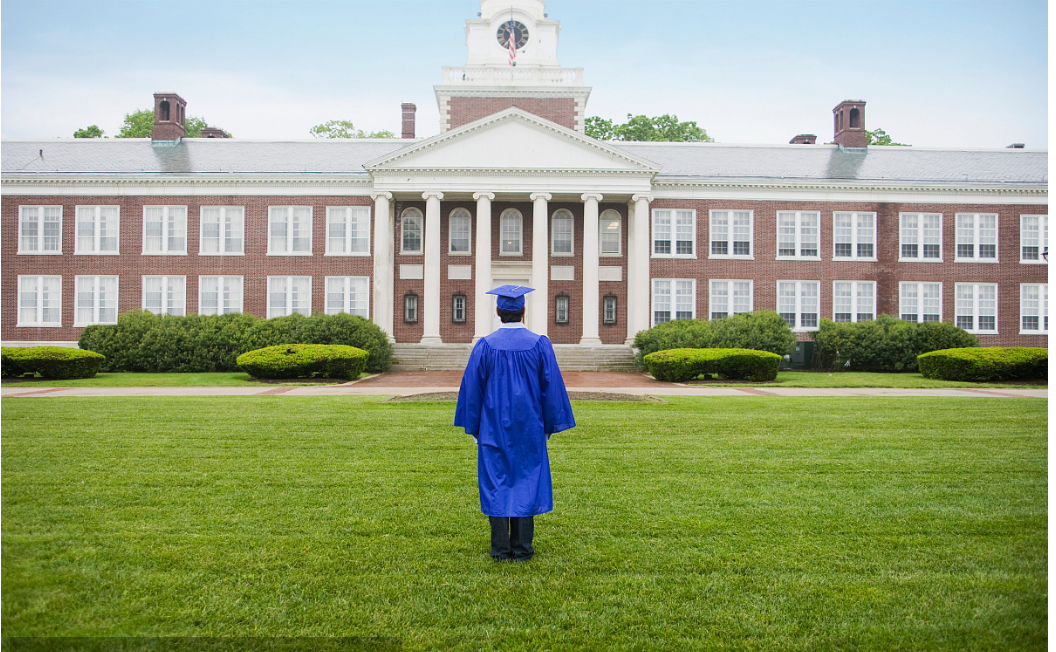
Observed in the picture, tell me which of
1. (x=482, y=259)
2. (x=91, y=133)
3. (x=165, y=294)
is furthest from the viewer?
(x=91, y=133)

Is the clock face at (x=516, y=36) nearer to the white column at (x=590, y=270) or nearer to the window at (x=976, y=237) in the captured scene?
the white column at (x=590, y=270)

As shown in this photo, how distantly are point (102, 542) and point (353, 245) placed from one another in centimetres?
3140

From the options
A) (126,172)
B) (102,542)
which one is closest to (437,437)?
(102,542)

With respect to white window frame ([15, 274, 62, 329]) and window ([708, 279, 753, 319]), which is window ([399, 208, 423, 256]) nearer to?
window ([708, 279, 753, 319])

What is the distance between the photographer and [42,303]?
118 ft

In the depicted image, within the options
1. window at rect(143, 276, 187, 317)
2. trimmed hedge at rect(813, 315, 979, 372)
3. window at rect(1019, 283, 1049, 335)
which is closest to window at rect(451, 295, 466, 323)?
window at rect(143, 276, 187, 317)

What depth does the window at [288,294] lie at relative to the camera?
119 feet

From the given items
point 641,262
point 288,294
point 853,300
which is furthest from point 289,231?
point 853,300

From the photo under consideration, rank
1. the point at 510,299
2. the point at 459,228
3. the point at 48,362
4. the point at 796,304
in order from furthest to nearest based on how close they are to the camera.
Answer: the point at 459,228
the point at 796,304
the point at 48,362
the point at 510,299

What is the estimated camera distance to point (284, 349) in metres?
24.4

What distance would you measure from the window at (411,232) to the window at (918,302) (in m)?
23.4

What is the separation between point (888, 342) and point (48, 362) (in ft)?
98.7

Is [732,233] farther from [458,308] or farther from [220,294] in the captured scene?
[220,294]

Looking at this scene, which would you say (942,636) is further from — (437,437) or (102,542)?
(437,437)
